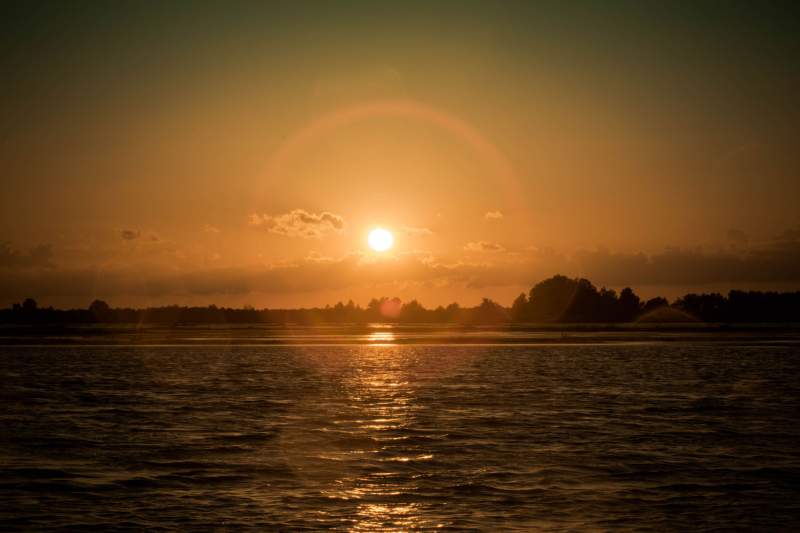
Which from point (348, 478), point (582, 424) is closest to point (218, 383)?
point (582, 424)

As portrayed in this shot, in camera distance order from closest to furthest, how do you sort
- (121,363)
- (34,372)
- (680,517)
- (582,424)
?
(680,517), (582,424), (34,372), (121,363)

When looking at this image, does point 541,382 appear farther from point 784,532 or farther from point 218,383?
point 784,532

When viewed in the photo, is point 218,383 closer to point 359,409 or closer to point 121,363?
point 359,409

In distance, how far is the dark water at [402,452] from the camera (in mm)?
20125

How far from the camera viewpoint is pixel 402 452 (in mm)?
28797

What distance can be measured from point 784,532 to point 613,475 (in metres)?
6.65

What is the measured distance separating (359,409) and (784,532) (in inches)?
1046

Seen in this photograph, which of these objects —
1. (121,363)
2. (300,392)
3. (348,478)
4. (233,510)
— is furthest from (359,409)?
(121,363)

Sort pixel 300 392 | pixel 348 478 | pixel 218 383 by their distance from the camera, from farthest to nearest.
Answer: pixel 218 383, pixel 300 392, pixel 348 478

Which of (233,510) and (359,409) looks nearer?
(233,510)

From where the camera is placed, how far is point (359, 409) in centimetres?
4253

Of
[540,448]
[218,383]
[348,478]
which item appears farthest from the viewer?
[218,383]

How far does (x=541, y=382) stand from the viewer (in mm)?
56688

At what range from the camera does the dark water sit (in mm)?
20125
